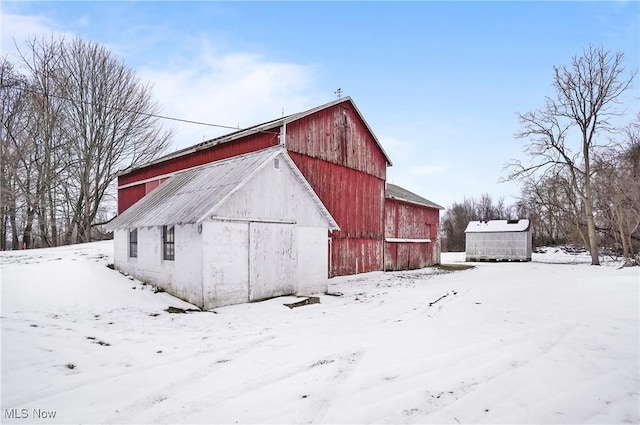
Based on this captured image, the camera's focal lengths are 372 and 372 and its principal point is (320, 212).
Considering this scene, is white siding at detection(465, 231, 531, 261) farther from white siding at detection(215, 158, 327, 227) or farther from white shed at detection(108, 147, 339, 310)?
white siding at detection(215, 158, 327, 227)

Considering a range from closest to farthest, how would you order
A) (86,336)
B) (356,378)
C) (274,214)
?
(356,378)
(86,336)
(274,214)

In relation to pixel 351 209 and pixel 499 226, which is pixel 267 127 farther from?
pixel 499 226

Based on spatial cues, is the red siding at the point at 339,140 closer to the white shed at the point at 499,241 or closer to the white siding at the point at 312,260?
the white siding at the point at 312,260

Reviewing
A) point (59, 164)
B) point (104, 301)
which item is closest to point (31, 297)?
point (104, 301)

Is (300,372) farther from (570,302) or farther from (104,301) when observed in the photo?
(570,302)

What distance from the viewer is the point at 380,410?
381 cm

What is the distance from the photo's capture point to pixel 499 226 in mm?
35438

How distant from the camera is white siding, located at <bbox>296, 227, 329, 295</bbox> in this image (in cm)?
1135

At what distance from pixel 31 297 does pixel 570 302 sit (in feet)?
43.1

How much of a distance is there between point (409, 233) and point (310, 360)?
18.0 m

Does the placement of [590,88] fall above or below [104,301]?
above

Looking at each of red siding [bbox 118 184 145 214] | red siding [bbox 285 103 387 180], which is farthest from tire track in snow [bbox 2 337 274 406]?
red siding [bbox 118 184 145 214]

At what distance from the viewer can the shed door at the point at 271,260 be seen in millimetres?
9898

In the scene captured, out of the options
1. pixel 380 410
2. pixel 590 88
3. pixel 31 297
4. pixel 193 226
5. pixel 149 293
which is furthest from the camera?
pixel 590 88
